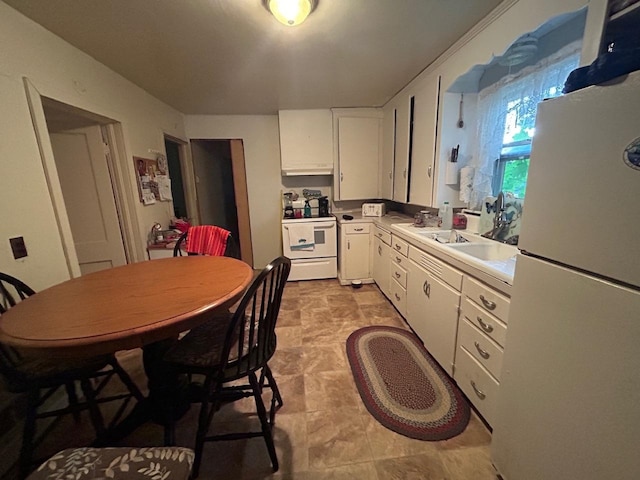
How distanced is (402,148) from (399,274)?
1467 millimetres

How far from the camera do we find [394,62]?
211 cm

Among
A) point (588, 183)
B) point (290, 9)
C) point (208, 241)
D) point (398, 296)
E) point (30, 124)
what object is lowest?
point (398, 296)

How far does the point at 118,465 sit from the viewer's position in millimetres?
757

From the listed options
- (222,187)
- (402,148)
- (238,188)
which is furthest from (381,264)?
(222,187)

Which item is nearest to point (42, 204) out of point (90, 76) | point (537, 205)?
→ point (90, 76)

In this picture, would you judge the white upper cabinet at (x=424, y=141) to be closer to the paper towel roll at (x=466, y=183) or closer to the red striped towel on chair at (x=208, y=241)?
the paper towel roll at (x=466, y=183)

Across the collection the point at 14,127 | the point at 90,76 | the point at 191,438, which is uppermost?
the point at 90,76

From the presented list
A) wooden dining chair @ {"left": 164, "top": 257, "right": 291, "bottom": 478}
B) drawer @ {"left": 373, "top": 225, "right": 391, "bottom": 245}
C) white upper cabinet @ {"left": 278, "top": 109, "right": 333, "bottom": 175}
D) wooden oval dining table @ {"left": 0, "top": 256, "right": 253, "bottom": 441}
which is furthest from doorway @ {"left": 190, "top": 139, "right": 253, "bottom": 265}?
wooden dining chair @ {"left": 164, "top": 257, "right": 291, "bottom": 478}

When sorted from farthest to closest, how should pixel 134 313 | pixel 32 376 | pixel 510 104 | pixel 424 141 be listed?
pixel 424 141, pixel 510 104, pixel 32 376, pixel 134 313

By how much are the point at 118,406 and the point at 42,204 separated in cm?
132

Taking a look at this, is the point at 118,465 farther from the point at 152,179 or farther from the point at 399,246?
the point at 152,179

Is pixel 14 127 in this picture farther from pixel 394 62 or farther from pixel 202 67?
→ pixel 394 62

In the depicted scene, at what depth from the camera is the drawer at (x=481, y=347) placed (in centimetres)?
123

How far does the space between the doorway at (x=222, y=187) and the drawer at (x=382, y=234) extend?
1.97m
